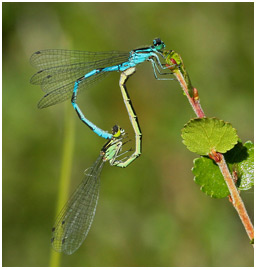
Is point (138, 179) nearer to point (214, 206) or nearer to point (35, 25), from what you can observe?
point (214, 206)

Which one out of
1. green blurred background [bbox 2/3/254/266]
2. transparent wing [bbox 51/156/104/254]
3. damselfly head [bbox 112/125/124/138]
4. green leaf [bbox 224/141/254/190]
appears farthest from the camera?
green blurred background [bbox 2/3/254/266]

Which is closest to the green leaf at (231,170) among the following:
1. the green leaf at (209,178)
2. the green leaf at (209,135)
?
the green leaf at (209,178)

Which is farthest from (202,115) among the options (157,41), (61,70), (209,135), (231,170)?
(61,70)

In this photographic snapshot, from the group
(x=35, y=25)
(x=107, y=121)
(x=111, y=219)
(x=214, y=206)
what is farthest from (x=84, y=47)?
(x=214, y=206)

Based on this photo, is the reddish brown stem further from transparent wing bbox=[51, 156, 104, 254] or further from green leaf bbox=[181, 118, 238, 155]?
transparent wing bbox=[51, 156, 104, 254]

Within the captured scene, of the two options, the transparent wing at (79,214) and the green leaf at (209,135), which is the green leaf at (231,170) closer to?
the green leaf at (209,135)

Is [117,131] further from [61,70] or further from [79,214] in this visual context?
[61,70]

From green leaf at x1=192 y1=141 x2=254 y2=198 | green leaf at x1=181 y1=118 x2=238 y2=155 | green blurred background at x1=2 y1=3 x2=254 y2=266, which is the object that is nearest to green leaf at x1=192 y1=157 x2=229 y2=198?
green leaf at x1=192 y1=141 x2=254 y2=198
